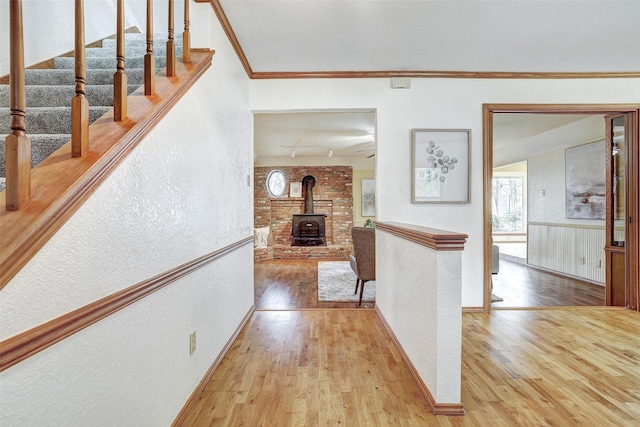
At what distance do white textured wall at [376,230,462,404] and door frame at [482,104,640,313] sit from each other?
1368 mm

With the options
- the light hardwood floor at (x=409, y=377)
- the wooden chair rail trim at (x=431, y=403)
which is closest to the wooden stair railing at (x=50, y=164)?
the light hardwood floor at (x=409, y=377)

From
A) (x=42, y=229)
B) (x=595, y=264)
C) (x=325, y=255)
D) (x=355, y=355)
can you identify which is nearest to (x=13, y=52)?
(x=42, y=229)

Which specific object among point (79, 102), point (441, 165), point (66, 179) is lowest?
point (66, 179)

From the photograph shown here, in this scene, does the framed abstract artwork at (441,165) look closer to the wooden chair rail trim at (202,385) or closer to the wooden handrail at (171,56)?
the wooden chair rail trim at (202,385)

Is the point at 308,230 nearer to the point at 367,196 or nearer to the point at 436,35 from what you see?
the point at 367,196

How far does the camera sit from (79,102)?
0.96m

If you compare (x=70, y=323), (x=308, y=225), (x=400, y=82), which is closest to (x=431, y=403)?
(x=70, y=323)

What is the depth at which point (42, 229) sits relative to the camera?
75 centimetres

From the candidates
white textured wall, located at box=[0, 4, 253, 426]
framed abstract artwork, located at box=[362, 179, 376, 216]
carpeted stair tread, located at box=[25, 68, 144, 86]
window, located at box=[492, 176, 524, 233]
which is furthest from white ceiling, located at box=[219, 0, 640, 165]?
window, located at box=[492, 176, 524, 233]

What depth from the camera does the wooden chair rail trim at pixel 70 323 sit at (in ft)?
2.27

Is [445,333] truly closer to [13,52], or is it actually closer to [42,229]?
[42,229]

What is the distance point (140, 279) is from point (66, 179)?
49cm

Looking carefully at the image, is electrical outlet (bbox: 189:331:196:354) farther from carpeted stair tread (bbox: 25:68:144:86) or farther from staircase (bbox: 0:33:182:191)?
carpeted stair tread (bbox: 25:68:144:86)

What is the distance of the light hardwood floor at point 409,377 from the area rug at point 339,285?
100 centimetres
